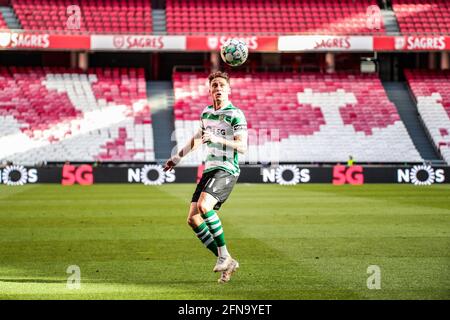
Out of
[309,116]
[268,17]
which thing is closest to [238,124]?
[309,116]

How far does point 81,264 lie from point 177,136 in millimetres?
29436

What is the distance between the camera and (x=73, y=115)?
1618 inches

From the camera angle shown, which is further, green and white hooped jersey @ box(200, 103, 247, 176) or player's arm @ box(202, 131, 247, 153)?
green and white hooped jersey @ box(200, 103, 247, 176)

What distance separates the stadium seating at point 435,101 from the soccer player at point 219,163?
31960 mm

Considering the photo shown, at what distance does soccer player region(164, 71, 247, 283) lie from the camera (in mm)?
9898

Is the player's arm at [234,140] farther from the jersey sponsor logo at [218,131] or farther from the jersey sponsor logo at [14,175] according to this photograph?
the jersey sponsor logo at [14,175]

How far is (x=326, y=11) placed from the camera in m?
47.5

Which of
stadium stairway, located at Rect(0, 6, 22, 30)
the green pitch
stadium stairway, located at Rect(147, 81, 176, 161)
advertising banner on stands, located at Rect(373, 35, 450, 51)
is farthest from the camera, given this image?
advertising banner on stands, located at Rect(373, 35, 450, 51)

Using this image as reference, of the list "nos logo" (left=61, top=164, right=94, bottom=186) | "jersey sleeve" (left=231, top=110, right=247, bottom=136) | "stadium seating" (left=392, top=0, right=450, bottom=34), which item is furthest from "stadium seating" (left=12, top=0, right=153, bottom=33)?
"jersey sleeve" (left=231, top=110, right=247, bottom=136)

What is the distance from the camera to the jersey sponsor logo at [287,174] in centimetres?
3419

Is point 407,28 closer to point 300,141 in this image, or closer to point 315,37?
point 315,37

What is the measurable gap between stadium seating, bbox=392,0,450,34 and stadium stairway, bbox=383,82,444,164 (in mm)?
3296

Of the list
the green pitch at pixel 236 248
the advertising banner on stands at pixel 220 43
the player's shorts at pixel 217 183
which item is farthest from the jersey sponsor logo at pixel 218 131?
the advertising banner on stands at pixel 220 43

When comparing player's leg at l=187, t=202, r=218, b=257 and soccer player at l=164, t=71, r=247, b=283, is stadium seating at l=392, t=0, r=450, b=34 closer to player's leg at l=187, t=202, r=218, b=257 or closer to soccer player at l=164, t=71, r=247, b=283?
soccer player at l=164, t=71, r=247, b=283
